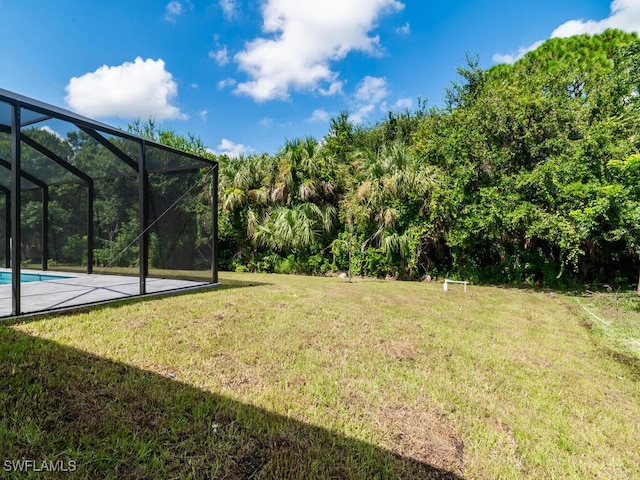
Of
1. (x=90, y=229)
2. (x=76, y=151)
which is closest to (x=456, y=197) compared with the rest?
(x=76, y=151)

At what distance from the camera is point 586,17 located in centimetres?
987

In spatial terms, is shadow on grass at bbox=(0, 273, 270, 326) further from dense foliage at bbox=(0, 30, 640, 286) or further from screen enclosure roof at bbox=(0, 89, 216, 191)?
screen enclosure roof at bbox=(0, 89, 216, 191)

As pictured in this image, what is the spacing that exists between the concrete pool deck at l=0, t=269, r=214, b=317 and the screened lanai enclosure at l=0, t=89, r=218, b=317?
15 mm

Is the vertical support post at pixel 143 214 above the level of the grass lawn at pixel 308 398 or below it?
above

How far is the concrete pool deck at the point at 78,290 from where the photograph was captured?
4.18 m

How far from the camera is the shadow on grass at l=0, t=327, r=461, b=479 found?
5.12ft

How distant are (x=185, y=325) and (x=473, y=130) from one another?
8118 millimetres

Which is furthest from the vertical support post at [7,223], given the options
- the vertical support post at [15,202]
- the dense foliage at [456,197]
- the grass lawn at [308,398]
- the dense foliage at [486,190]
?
the grass lawn at [308,398]

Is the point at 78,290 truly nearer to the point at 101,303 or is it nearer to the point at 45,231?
the point at 101,303

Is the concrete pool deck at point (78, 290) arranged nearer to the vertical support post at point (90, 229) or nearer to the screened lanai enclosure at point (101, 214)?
the screened lanai enclosure at point (101, 214)

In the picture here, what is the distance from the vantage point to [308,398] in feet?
7.50

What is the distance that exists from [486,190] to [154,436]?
8.05m

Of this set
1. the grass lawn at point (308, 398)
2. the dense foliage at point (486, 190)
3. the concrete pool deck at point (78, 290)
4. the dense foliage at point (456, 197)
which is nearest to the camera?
the grass lawn at point (308, 398)

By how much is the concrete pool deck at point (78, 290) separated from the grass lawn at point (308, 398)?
0.64m
